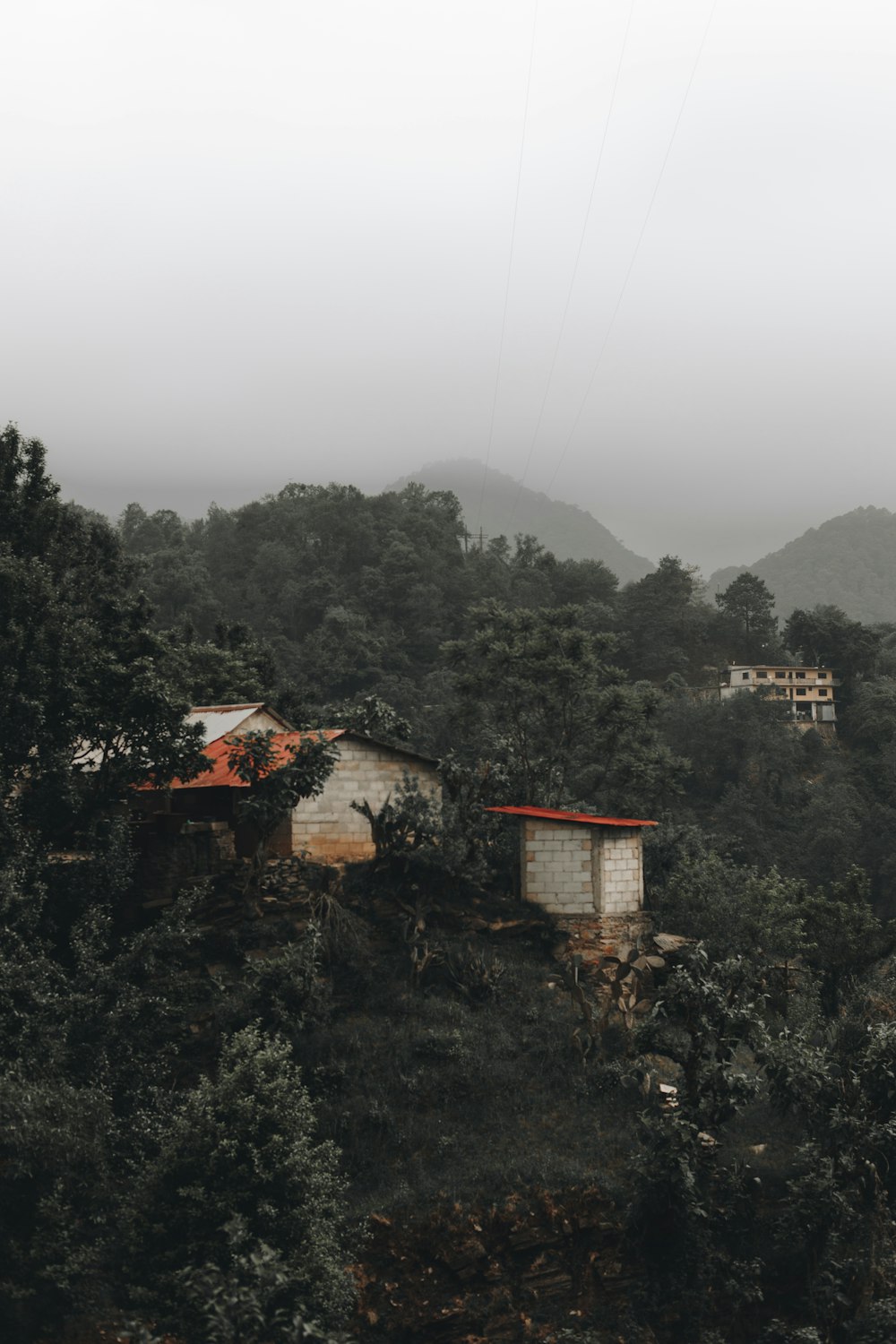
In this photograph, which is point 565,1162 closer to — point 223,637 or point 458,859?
point 458,859

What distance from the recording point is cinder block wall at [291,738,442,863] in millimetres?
24984

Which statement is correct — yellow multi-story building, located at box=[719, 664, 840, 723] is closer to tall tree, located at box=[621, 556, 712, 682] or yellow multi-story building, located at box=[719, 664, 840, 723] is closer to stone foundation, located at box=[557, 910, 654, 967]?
tall tree, located at box=[621, 556, 712, 682]

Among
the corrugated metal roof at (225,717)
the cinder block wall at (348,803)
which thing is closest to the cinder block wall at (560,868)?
the cinder block wall at (348,803)

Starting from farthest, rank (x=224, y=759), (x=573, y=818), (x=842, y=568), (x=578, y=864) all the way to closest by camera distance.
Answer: (x=842, y=568) < (x=224, y=759) < (x=578, y=864) < (x=573, y=818)

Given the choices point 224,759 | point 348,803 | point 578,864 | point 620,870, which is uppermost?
point 224,759

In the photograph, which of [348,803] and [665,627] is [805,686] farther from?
[348,803]

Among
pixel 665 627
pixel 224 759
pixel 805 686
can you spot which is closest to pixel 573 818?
pixel 224 759

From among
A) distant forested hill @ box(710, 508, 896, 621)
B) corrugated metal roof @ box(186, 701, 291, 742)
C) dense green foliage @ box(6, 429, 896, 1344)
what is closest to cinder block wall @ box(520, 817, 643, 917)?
dense green foliage @ box(6, 429, 896, 1344)

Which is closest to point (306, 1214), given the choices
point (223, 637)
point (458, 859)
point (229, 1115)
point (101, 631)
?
A: point (229, 1115)

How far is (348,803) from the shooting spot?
2547 centimetres

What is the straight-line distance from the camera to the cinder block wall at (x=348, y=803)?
25.0 metres

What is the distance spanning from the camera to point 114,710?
77.6 feet

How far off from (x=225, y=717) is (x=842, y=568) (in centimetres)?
16612

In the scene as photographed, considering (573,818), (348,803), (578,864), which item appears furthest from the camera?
(348,803)
